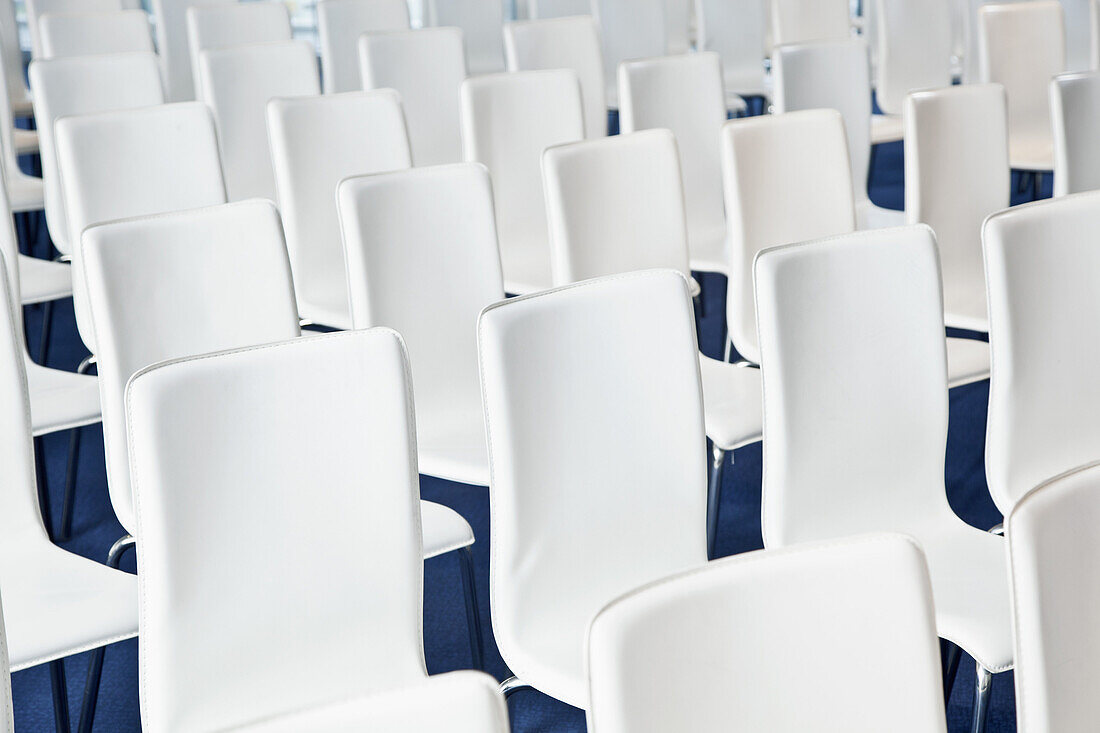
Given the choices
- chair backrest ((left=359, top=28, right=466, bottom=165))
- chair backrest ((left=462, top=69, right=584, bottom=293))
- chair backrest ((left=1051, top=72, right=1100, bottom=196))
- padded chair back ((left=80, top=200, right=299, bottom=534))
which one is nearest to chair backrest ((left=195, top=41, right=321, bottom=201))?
chair backrest ((left=359, top=28, right=466, bottom=165))

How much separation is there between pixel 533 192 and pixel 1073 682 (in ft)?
Answer: 8.58

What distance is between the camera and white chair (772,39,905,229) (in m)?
4.06

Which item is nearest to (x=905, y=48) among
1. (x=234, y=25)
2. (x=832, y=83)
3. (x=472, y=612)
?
(x=832, y=83)

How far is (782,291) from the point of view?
2.12 metres

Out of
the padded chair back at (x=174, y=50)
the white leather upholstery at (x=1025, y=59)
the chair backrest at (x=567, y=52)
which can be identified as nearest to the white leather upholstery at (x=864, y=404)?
the chair backrest at (x=567, y=52)

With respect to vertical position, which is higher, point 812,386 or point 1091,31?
point 1091,31

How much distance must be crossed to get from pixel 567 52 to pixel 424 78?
71 centimetres

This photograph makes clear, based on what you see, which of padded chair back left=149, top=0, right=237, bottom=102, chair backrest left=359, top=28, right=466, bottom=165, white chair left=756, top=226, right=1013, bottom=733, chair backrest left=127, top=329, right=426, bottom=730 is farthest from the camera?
padded chair back left=149, top=0, right=237, bottom=102

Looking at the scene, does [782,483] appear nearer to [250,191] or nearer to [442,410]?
[442,410]

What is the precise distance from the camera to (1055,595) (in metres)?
1.30

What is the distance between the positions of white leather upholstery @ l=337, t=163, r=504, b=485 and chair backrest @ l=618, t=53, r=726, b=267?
4.41ft

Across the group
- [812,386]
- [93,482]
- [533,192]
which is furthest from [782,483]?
[93,482]

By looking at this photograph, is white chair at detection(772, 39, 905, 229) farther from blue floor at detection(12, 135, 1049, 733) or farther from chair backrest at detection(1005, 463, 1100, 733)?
chair backrest at detection(1005, 463, 1100, 733)

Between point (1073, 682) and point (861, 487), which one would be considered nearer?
point (1073, 682)
